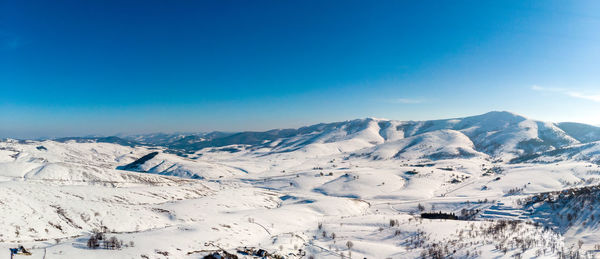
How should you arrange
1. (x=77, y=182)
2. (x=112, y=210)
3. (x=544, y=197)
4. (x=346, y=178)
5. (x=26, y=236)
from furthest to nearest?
(x=346, y=178) → (x=77, y=182) → (x=544, y=197) → (x=112, y=210) → (x=26, y=236)

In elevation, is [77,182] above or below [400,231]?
below

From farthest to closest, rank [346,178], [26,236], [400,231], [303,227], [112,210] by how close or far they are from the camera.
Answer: [346,178]
[303,227]
[112,210]
[400,231]
[26,236]

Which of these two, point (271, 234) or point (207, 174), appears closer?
point (271, 234)

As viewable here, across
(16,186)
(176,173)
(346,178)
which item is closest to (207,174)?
(176,173)

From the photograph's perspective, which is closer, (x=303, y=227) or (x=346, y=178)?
(x=303, y=227)

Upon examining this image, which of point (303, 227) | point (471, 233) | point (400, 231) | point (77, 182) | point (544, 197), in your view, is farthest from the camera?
point (77, 182)

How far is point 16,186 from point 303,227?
37497mm

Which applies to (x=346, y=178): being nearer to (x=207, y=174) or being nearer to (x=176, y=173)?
(x=207, y=174)

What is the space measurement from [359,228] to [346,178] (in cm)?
7700

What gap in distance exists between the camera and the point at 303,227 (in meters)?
37.7

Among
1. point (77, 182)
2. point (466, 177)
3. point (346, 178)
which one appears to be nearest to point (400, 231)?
point (346, 178)

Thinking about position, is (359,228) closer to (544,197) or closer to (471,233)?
(471,233)

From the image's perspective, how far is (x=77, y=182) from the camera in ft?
280

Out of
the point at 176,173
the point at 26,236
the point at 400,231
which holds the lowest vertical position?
the point at 176,173
